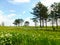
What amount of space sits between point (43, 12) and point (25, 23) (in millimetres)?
47828

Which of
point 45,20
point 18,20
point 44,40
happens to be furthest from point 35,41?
point 18,20

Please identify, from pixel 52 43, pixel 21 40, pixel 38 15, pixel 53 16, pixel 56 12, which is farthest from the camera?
pixel 38 15

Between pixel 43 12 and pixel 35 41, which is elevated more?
pixel 43 12

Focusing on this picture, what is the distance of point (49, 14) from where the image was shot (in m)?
91.6

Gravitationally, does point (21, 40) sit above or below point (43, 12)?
below

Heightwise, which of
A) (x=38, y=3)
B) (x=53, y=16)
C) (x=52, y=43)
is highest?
(x=38, y=3)

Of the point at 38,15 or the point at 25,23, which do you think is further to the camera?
the point at 25,23

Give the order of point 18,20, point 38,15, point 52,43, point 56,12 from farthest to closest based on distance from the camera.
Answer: point 18,20 → point 38,15 → point 56,12 → point 52,43

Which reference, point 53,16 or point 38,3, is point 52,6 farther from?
point 38,3

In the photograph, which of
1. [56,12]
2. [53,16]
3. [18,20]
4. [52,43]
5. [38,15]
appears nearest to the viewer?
[52,43]

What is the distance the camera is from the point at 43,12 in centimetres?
9188

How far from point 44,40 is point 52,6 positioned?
7468cm

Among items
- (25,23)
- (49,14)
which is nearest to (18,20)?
(25,23)

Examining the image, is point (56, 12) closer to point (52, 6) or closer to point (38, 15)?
point (52, 6)
